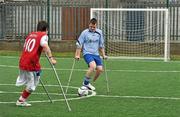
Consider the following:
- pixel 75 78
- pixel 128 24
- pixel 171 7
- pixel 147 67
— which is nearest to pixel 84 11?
pixel 128 24

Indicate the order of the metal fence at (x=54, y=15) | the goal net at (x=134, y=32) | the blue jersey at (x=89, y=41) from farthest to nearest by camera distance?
1. the metal fence at (x=54, y=15)
2. the goal net at (x=134, y=32)
3. the blue jersey at (x=89, y=41)

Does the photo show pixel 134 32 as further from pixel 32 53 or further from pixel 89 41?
pixel 32 53

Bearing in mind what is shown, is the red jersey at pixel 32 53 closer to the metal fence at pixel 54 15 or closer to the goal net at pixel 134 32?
the goal net at pixel 134 32

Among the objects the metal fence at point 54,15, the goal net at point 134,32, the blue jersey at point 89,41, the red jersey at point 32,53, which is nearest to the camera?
the red jersey at point 32,53

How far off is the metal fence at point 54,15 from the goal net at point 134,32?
0.74 metres

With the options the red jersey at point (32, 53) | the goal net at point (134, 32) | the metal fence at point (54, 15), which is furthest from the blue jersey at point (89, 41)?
the metal fence at point (54, 15)

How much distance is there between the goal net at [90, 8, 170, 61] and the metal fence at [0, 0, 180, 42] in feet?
2.44

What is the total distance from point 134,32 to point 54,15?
192 inches

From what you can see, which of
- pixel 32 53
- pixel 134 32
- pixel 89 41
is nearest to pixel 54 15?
pixel 134 32

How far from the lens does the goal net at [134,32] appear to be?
92.6 ft

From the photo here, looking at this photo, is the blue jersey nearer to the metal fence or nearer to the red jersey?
the red jersey

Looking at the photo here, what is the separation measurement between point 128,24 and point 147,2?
82.4 inches

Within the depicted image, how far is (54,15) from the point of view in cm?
3138

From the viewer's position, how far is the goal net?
28219 millimetres
